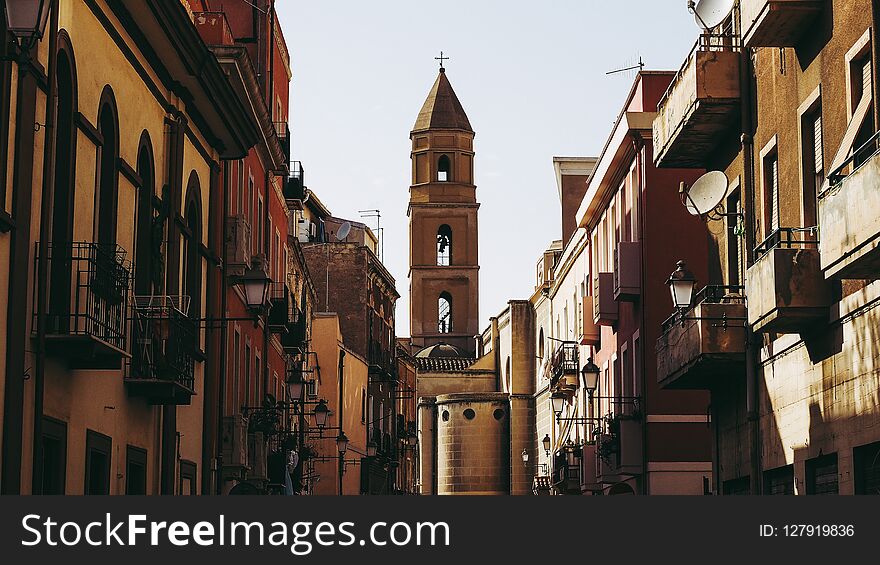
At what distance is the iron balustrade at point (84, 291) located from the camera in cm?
1543

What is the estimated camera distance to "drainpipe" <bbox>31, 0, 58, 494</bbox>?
49.3 feet

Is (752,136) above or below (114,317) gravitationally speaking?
above

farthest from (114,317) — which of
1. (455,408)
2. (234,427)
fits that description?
(455,408)

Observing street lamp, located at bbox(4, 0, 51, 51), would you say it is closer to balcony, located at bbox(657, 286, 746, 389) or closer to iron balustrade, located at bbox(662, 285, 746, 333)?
balcony, located at bbox(657, 286, 746, 389)

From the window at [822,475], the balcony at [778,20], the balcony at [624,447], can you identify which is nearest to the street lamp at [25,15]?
the balcony at [778,20]

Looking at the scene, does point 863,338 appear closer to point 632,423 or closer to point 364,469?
point 632,423

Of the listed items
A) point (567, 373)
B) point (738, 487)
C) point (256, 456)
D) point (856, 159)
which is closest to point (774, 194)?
point (738, 487)

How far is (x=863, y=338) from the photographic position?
53.1 feet

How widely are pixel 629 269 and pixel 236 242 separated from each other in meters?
8.86

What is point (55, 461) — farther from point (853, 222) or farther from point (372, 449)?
point (372, 449)

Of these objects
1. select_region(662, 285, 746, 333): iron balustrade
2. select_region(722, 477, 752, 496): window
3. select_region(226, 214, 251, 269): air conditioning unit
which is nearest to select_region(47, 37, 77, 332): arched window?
select_region(662, 285, 746, 333): iron balustrade

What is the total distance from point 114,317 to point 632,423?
17.2m

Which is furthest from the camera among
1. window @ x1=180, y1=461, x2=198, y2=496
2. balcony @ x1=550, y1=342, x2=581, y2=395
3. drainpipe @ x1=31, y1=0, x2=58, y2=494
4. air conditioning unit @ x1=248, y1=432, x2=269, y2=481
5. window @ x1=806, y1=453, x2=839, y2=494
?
balcony @ x1=550, y1=342, x2=581, y2=395

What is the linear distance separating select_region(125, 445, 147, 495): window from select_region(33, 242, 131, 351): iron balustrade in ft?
9.66
